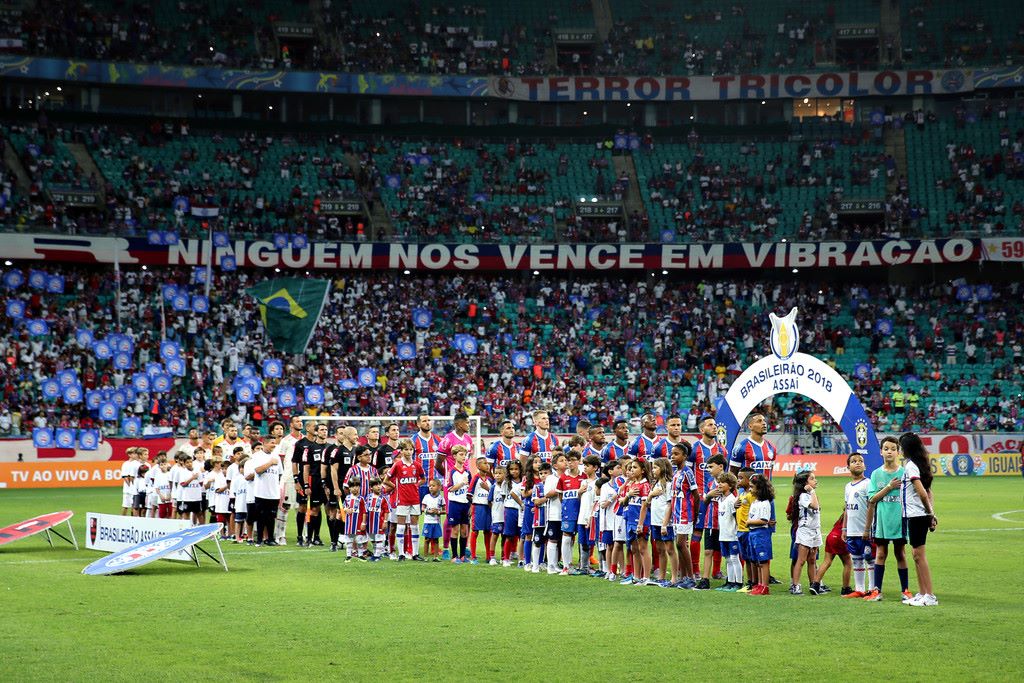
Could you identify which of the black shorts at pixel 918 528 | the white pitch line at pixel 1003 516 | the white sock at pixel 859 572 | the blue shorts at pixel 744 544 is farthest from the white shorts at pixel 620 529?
the white pitch line at pixel 1003 516

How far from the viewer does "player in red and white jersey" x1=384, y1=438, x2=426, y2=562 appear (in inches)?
811

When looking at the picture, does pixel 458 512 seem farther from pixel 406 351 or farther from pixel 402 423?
pixel 406 351

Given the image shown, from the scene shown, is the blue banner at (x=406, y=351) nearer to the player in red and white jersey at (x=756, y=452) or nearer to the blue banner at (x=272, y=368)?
the blue banner at (x=272, y=368)

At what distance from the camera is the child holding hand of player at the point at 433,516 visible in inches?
811

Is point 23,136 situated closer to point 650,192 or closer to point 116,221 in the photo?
point 116,221

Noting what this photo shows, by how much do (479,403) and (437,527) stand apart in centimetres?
2834

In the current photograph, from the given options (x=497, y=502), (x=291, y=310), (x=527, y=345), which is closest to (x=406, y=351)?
(x=291, y=310)

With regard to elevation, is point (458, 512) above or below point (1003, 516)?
above

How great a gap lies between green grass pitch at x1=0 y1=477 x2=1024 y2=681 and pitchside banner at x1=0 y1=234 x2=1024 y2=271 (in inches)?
1317

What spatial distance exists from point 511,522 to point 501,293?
1429 inches

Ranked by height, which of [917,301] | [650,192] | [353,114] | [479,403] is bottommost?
[479,403]

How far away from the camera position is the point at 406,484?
67.8ft

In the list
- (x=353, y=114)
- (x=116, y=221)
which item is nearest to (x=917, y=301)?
(x=353, y=114)

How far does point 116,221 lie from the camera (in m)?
52.8
